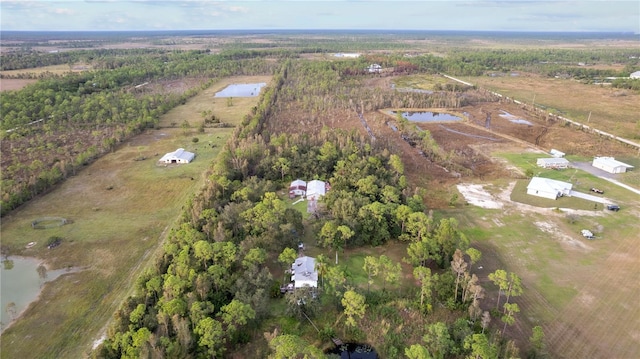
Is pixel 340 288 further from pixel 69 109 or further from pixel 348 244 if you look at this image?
pixel 69 109

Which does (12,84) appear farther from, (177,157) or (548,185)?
(548,185)

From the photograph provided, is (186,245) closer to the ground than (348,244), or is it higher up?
higher up

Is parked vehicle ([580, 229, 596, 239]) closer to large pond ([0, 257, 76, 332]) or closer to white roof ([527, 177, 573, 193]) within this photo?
white roof ([527, 177, 573, 193])

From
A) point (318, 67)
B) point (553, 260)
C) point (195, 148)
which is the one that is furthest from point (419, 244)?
point (318, 67)

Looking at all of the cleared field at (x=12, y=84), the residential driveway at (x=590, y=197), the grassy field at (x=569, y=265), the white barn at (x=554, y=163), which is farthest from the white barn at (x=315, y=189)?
the cleared field at (x=12, y=84)

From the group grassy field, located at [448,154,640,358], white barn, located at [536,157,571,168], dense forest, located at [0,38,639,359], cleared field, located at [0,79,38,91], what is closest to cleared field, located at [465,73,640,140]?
white barn, located at [536,157,571,168]

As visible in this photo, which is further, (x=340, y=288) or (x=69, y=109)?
(x=69, y=109)

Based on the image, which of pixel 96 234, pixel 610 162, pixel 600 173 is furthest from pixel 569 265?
pixel 96 234
